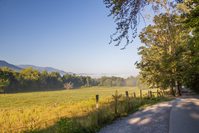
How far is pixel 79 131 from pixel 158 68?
17.4m

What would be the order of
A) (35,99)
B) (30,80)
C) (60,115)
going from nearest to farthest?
(60,115)
(35,99)
(30,80)

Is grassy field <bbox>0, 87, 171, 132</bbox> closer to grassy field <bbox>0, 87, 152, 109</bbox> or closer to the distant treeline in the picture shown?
grassy field <bbox>0, 87, 152, 109</bbox>

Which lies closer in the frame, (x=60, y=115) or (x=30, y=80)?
(x=60, y=115)

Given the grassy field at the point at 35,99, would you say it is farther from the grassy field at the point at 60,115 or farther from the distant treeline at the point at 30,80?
the distant treeline at the point at 30,80

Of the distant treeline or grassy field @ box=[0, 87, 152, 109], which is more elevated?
the distant treeline

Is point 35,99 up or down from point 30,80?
down

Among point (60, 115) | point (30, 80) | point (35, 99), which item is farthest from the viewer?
point (30, 80)

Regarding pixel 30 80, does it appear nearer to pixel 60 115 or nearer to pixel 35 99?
pixel 35 99

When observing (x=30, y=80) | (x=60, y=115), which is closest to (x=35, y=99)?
(x=60, y=115)

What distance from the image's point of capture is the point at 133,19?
14.1 ft

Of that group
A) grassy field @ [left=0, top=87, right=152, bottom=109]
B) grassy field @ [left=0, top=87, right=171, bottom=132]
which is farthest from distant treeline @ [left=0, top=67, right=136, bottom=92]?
grassy field @ [left=0, top=87, right=171, bottom=132]

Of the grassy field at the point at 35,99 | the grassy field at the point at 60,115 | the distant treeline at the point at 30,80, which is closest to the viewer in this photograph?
the grassy field at the point at 60,115

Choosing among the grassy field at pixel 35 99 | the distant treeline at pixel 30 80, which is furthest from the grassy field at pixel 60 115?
the distant treeline at pixel 30 80

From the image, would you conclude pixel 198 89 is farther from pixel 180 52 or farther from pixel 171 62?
pixel 171 62
